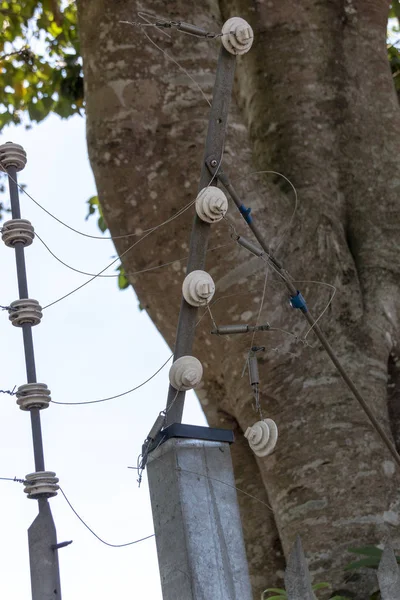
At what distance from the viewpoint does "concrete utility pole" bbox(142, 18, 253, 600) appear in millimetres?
2447

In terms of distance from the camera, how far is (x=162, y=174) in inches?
158

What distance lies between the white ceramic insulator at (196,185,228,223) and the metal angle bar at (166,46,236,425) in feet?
0.18

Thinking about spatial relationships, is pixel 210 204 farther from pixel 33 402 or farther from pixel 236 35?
pixel 33 402

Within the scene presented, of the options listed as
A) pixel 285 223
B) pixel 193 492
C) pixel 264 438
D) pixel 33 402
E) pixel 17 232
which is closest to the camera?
pixel 193 492

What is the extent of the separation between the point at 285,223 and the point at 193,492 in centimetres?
178

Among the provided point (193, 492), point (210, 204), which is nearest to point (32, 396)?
point (193, 492)

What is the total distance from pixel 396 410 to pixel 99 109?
1.63m

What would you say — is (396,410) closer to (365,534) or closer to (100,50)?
(365,534)

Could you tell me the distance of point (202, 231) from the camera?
2.82 meters

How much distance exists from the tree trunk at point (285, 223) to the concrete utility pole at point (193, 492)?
0.94 meters

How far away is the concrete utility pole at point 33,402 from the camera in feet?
8.55

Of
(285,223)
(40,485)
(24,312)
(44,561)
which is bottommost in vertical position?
(44,561)

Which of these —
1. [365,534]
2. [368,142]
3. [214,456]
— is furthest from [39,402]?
[368,142]

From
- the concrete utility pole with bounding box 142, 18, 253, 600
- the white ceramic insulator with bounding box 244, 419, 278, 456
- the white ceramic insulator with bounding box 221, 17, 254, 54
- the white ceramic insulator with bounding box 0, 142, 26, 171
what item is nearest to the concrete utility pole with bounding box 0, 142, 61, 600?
the white ceramic insulator with bounding box 0, 142, 26, 171
